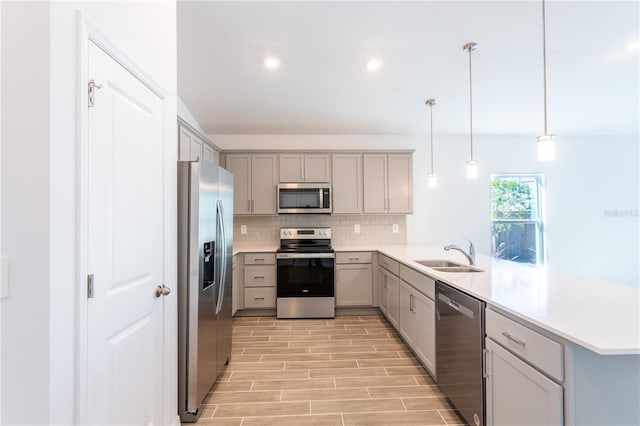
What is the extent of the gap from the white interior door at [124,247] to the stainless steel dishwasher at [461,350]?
1.77 m

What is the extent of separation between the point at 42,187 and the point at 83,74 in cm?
43

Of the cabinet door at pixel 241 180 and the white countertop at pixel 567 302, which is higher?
the cabinet door at pixel 241 180

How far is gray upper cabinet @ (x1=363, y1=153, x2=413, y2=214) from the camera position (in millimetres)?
4328

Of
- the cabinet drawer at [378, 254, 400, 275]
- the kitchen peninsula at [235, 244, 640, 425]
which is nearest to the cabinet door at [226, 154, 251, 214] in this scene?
the cabinet drawer at [378, 254, 400, 275]

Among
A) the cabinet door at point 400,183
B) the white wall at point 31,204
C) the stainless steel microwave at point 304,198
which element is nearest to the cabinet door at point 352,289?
the stainless steel microwave at point 304,198

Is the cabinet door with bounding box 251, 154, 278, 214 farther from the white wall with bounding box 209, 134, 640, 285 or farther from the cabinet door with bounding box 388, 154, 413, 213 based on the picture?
the cabinet door with bounding box 388, 154, 413, 213

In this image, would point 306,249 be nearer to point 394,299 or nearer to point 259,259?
point 259,259

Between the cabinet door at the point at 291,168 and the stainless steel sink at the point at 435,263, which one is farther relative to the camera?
the cabinet door at the point at 291,168

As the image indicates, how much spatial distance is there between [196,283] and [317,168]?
2.71 meters

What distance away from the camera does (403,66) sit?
117 inches

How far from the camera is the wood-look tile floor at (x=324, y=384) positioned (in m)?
1.99

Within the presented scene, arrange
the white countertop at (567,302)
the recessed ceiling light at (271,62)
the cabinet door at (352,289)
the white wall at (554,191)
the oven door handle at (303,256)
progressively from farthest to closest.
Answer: the white wall at (554,191) < the cabinet door at (352,289) < the oven door handle at (303,256) < the recessed ceiling light at (271,62) < the white countertop at (567,302)

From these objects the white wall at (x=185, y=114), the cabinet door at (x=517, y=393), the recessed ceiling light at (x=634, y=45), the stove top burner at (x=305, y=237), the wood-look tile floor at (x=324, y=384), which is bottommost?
the wood-look tile floor at (x=324, y=384)

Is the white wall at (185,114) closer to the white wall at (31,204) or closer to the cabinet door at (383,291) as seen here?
the white wall at (31,204)
